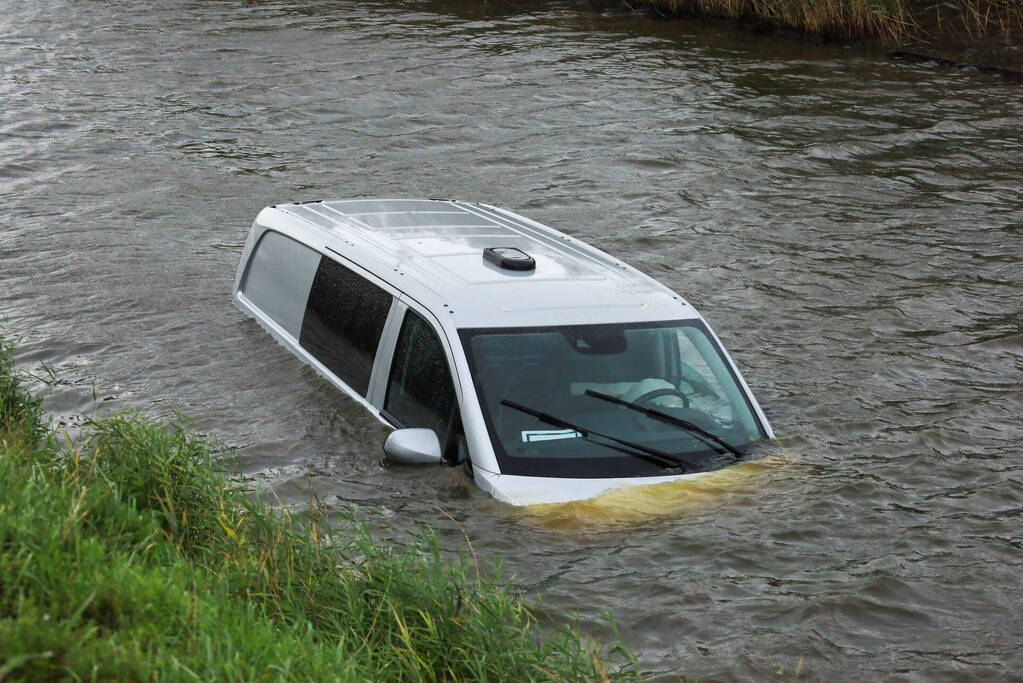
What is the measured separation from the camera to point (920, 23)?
2208cm

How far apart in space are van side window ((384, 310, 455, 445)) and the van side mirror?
203mm

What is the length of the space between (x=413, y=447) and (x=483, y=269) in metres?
1.29

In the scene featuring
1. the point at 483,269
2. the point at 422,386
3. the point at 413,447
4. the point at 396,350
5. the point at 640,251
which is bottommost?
the point at 640,251

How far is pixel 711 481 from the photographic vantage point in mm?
6512

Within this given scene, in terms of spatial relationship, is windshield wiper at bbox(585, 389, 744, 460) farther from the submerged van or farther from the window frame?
the window frame

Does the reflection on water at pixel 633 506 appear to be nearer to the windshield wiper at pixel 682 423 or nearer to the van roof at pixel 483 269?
the windshield wiper at pixel 682 423

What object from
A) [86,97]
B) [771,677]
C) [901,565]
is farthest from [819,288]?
[86,97]

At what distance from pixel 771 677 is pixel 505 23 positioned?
19.7m

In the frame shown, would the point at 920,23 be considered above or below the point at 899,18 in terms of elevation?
below

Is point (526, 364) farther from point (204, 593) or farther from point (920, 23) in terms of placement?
point (920, 23)

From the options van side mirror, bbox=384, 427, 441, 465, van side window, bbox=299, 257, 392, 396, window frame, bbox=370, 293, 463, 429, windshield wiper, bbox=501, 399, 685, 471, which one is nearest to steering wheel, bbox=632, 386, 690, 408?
windshield wiper, bbox=501, 399, 685, 471

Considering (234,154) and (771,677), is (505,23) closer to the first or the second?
(234,154)

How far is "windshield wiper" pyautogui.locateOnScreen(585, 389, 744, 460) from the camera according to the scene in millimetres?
6598

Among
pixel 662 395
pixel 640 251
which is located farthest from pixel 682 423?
pixel 640 251
